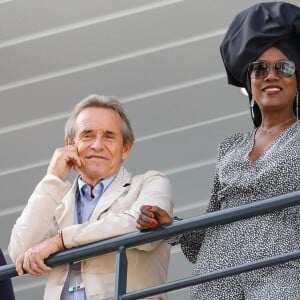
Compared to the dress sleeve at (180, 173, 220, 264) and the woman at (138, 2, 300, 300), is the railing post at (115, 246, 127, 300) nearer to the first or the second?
the woman at (138, 2, 300, 300)

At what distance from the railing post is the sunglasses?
755mm

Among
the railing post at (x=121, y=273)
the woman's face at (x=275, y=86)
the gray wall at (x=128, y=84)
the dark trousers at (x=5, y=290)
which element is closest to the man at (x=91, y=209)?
the railing post at (x=121, y=273)

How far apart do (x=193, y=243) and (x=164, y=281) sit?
0.17 meters

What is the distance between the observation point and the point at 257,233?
5.14 m

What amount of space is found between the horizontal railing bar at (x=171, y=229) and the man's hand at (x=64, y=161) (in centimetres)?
46

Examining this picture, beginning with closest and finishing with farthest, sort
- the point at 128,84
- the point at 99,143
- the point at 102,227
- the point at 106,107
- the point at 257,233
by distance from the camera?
the point at 257,233, the point at 102,227, the point at 99,143, the point at 106,107, the point at 128,84

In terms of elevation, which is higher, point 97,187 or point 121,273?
point 97,187

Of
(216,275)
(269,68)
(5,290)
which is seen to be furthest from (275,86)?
(5,290)

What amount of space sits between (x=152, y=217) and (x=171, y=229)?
0.07 metres

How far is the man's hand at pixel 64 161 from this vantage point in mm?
5676

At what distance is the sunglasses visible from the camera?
5.33 m

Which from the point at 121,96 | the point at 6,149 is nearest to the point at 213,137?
the point at 121,96

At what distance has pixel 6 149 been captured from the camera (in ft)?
23.4

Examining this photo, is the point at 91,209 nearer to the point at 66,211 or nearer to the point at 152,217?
the point at 66,211
